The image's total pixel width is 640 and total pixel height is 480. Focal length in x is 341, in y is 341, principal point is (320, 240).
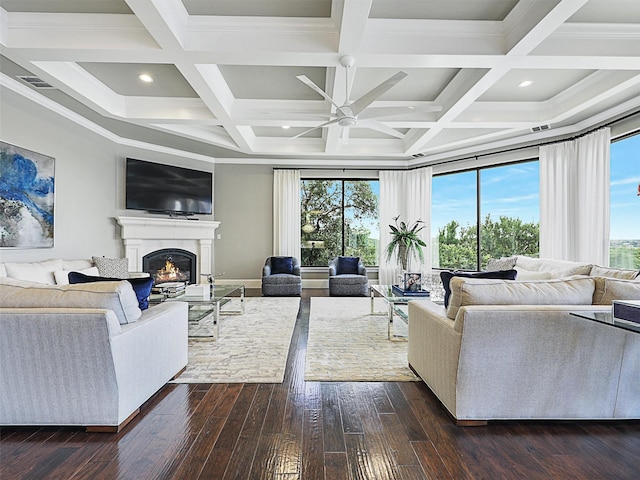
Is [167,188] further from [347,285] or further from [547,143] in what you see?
[547,143]

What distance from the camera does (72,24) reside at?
3.09 m

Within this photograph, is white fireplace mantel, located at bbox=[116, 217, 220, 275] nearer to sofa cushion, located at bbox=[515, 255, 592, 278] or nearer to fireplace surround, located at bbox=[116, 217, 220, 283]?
fireplace surround, located at bbox=[116, 217, 220, 283]

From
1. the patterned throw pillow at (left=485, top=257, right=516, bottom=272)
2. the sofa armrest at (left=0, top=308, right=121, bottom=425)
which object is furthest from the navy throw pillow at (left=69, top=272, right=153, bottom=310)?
the patterned throw pillow at (left=485, top=257, right=516, bottom=272)

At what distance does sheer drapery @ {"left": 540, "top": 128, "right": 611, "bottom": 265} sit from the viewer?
482cm

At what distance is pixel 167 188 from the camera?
6.75 metres

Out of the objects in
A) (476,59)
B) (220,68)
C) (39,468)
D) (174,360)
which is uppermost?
(220,68)

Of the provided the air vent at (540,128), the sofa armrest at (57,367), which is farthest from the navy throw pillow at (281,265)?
the sofa armrest at (57,367)

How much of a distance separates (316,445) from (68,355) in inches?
58.2

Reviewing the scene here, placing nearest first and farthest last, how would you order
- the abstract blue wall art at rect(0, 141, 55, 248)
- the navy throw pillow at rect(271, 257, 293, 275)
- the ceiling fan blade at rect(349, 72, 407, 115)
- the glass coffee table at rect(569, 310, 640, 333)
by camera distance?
the glass coffee table at rect(569, 310, 640, 333) < the ceiling fan blade at rect(349, 72, 407, 115) < the abstract blue wall art at rect(0, 141, 55, 248) < the navy throw pillow at rect(271, 257, 293, 275)

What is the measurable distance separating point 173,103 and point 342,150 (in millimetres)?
3211

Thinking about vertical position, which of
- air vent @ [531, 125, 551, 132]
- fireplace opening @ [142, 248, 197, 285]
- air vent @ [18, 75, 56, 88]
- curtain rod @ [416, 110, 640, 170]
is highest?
air vent @ [531, 125, 551, 132]

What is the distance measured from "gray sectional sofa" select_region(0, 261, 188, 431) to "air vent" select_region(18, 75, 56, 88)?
289 centimetres

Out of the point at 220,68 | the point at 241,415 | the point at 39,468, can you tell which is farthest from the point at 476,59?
the point at 39,468

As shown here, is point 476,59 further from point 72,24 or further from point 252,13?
point 72,24
